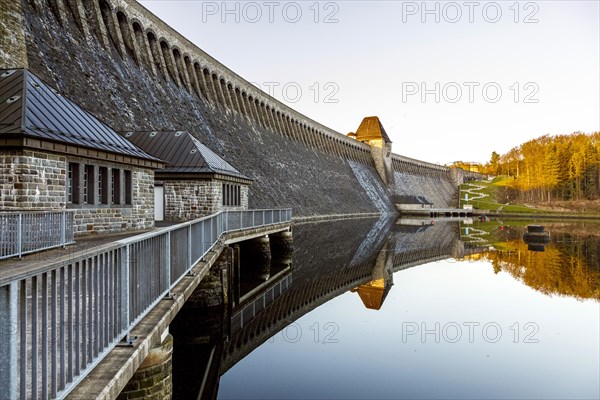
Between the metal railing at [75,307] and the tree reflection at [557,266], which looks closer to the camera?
the metal railing at [75,307]

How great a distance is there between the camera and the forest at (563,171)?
89.6 m

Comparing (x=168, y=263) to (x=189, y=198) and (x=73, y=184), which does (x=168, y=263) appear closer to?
(x=73, y=184)

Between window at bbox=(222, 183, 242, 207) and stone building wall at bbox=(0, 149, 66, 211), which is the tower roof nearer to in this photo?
window at bbox=(222, 183, 242, 207)

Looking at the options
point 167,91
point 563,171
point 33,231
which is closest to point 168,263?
point 33,231

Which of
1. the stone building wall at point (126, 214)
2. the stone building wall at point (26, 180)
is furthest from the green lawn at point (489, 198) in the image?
the stone building wall at point (26, 180)

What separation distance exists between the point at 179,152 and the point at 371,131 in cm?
8069

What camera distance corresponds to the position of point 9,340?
108 inches

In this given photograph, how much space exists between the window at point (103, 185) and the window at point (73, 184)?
927 millimetres

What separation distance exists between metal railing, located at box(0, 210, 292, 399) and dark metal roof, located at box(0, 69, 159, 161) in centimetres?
388

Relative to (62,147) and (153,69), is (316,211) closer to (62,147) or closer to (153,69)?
(153,69)

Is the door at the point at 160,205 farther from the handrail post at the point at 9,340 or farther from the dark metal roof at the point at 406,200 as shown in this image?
the dark metal roof at the point at 406,200

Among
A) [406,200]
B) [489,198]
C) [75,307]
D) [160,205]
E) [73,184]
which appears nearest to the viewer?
[75,307]

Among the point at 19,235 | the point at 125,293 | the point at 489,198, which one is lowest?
the point at 125,293

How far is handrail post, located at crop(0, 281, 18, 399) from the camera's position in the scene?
273cm
